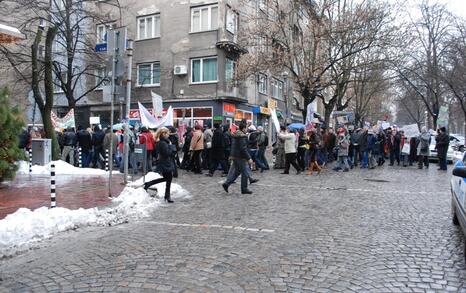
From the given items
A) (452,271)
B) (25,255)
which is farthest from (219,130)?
(452,271)

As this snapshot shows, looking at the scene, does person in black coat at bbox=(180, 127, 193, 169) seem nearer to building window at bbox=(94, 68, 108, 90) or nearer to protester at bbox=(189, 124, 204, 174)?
protester at bbox=(189, 124, 204, 174)

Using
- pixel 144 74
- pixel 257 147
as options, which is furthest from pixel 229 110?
pixel 257 147

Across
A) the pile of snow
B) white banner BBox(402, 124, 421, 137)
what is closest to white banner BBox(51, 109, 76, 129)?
the pile of snow

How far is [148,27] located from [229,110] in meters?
8.23

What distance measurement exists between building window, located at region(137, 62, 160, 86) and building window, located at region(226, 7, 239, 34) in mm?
5479

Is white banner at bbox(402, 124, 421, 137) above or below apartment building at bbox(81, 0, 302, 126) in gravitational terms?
below

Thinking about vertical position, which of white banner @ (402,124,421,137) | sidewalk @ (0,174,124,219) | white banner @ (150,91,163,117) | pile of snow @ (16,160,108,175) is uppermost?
white banner @ (150,91,163,117)

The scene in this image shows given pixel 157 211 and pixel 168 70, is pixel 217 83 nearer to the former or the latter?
pixel 168 70

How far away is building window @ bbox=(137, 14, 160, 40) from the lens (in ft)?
96.5

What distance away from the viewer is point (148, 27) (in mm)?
29844

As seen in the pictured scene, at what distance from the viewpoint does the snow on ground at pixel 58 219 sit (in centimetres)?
639

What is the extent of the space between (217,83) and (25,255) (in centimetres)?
2224

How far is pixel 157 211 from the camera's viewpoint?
9.01 metres

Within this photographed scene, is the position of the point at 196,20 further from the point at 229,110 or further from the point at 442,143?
the point at 442,143
